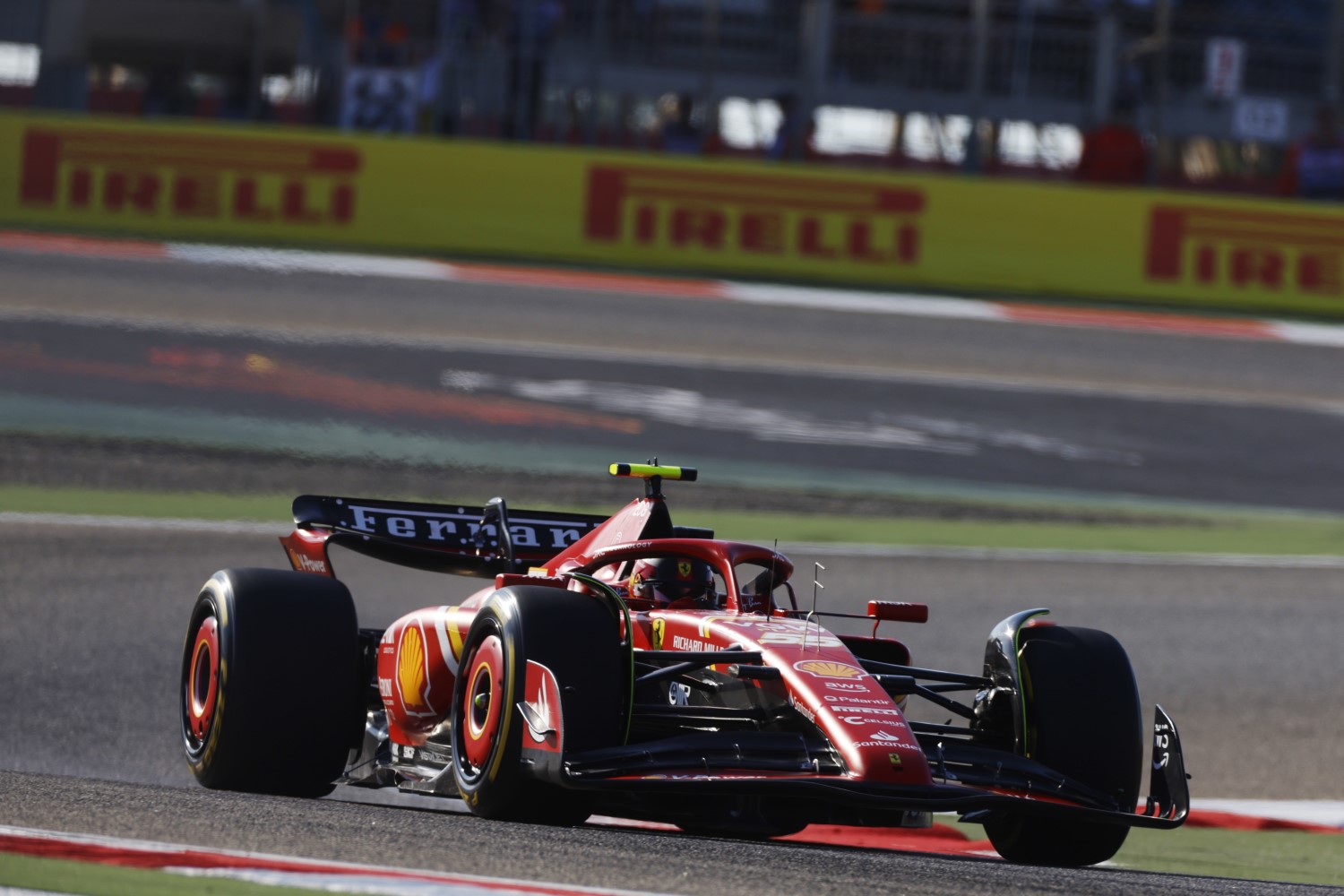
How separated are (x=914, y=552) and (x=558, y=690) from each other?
792cm

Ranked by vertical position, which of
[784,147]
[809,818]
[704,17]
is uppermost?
[704,17]

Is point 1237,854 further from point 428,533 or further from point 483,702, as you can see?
point 428,533

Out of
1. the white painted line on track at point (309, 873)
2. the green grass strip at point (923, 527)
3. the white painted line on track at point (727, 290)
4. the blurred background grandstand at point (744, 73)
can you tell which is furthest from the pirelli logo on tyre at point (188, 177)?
the white painted line on track at point (309, 873)

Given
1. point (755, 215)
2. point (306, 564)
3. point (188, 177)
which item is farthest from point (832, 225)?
point (306, 564)

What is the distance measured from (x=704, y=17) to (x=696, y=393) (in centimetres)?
818

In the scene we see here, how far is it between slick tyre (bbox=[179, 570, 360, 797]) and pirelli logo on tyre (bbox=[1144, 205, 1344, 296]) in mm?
17174

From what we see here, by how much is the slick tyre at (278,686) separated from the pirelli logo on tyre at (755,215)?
1573cm

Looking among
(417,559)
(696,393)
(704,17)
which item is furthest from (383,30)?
(417,559)

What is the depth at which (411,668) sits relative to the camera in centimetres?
701

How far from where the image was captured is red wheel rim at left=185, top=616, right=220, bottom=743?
6.95m

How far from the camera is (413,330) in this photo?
18.7 m

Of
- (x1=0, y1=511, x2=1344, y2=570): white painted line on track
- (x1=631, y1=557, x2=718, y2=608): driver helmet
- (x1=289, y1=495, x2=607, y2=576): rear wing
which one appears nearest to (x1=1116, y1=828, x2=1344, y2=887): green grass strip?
(x1=631, y1=557, x2=718, y2=608): driver helmet

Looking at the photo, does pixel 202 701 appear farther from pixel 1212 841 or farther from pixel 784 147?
pixel 784 147

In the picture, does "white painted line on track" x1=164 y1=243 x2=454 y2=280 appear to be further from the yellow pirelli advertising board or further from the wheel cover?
the wheel cover
